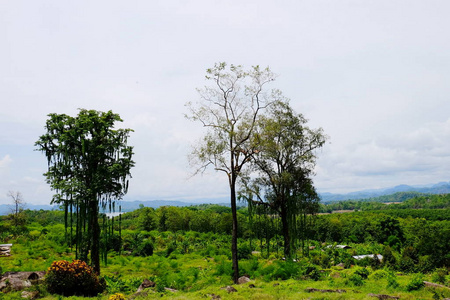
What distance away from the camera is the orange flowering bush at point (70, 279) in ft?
56.3

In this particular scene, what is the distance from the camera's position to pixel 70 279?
57.0ft

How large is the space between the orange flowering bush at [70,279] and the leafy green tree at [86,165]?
4.00 meters

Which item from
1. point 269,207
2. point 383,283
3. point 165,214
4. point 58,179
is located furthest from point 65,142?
point 165,214

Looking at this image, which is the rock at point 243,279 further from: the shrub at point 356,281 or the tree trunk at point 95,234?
the tree trunk at point 95,234

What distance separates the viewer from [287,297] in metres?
14.8

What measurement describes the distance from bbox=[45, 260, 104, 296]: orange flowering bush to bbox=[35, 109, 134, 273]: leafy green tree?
158 inches

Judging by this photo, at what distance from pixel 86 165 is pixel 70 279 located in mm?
8182

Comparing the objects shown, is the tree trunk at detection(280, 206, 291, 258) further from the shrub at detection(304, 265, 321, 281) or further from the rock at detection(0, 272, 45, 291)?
the rock at detection(0, 272, 45, 291)

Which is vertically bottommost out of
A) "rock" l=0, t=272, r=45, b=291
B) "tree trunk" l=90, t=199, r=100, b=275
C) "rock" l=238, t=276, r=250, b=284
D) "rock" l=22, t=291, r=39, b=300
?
"rock" l=238, t=276, r=250, b=284

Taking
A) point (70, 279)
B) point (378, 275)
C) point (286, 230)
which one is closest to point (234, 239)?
point (286, 230)

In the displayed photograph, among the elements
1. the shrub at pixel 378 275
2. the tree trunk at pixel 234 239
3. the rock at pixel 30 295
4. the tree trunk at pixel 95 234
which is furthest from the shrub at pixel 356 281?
the rock at pixel 30 295

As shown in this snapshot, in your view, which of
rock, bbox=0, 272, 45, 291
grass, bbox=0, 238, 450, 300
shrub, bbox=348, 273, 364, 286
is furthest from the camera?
shrub, bbox=348, 273, 364, 286

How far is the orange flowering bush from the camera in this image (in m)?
17.2

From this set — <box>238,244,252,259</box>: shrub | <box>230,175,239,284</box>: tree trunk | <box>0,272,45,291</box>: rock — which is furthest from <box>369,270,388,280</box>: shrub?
<box>0,272,45,291</box>: rock
